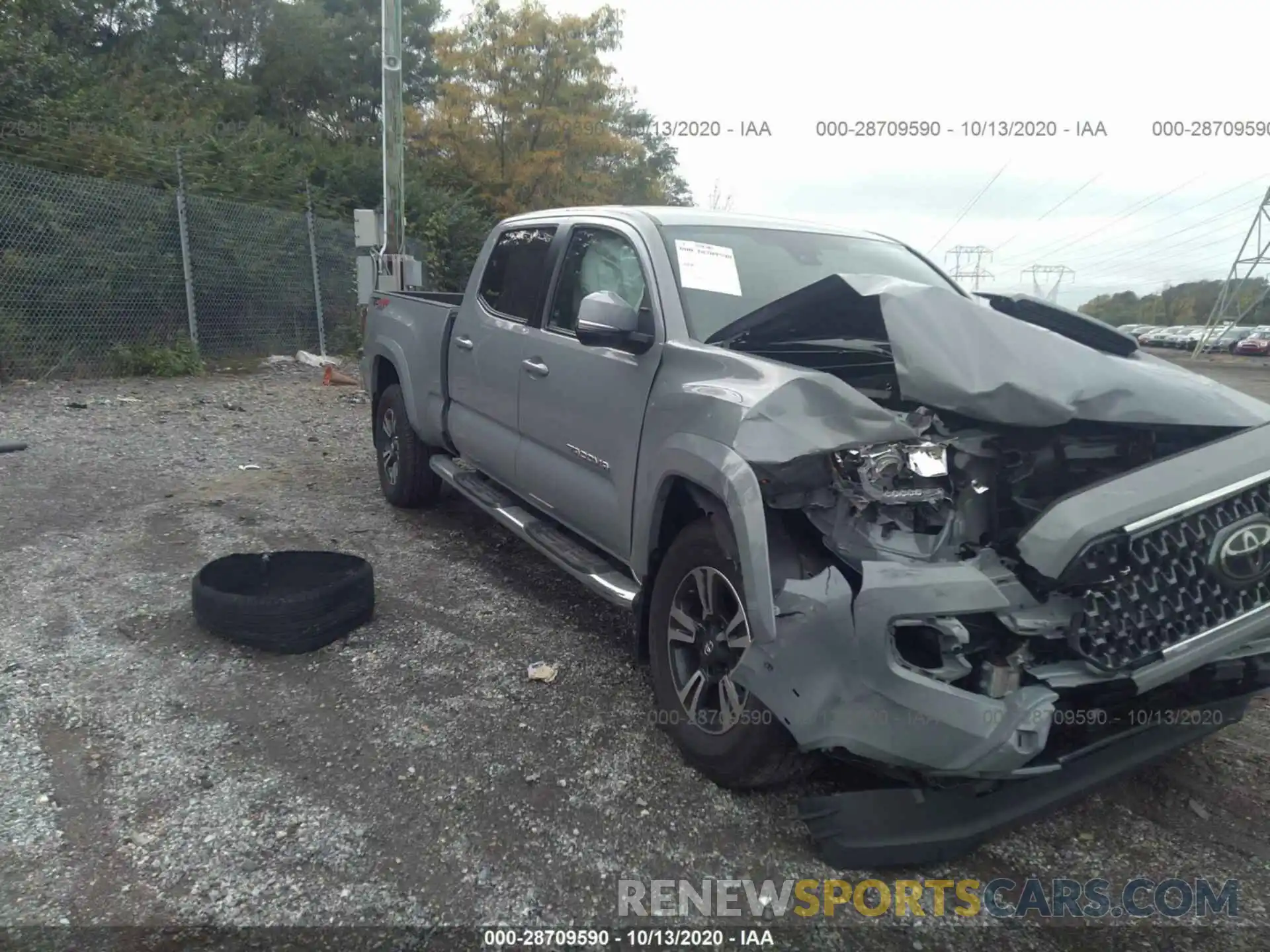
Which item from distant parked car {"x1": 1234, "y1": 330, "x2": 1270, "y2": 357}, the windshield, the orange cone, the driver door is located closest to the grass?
the orange cone

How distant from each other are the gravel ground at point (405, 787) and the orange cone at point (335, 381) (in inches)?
284

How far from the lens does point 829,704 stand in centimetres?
242

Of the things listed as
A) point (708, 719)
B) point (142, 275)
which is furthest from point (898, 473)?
point (142, 275)

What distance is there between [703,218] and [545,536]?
1579 mm

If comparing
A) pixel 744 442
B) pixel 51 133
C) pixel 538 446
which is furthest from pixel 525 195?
pixel 744 442

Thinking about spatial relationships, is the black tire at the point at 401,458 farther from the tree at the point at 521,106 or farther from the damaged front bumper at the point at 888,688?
the tree at the point at 521,106

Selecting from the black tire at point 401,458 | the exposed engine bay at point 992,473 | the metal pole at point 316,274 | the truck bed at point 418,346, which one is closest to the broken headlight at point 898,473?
the exposed engine bay at point 992,473

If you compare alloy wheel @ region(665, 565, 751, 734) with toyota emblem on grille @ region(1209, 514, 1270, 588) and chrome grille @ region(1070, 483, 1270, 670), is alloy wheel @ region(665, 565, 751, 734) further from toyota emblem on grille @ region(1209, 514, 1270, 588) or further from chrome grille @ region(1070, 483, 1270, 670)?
toyota emblem on grille @ region(1209, 514, 1270, 588)

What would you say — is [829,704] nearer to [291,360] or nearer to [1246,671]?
[1246,671]

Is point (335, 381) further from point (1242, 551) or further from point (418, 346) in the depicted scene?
point (1242, 551)

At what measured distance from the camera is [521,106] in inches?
971

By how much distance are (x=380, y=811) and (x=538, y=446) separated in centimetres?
185

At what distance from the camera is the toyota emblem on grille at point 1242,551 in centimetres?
240

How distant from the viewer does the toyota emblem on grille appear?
7.86 ft
